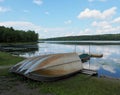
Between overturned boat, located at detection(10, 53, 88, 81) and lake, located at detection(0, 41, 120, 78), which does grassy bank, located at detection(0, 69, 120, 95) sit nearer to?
overturned boat, located at detection(10, 53, 88, 81)

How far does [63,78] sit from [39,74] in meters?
1.89

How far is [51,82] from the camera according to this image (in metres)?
10.9

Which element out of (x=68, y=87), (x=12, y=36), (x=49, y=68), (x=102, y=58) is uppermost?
(x=12, y=36)

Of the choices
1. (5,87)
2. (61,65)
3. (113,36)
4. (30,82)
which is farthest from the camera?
(113,36)

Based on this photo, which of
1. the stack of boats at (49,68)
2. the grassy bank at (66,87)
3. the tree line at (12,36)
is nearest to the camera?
the grassy bank at (66,87)

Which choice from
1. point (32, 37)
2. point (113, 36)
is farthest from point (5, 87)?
point (113, 36)

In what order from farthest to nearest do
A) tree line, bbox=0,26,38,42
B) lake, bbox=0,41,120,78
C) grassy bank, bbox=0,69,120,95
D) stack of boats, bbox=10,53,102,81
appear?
tree line, bbox=0,26,38,42
lake, bbox=0,41,120,78
stack of boats, bbox=10,53,102,81
grassy bank, bbox=0,69,120,95

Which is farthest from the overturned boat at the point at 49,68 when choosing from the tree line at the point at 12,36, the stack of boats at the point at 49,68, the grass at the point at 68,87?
the tree line at the point at 12,36

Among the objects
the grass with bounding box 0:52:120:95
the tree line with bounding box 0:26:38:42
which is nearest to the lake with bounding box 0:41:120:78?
the grass with bounding box 0:52:120:95

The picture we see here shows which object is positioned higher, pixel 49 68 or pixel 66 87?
pixel 49 68

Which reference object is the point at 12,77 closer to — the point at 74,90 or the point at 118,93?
the point at 74,90

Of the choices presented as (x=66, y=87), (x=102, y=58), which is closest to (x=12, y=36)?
(x=102, y=58)

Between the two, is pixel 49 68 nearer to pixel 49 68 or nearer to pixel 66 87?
pixel 49 68

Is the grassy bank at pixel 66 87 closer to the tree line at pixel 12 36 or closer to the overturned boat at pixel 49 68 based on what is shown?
the overturned boat at pixel 49 68
